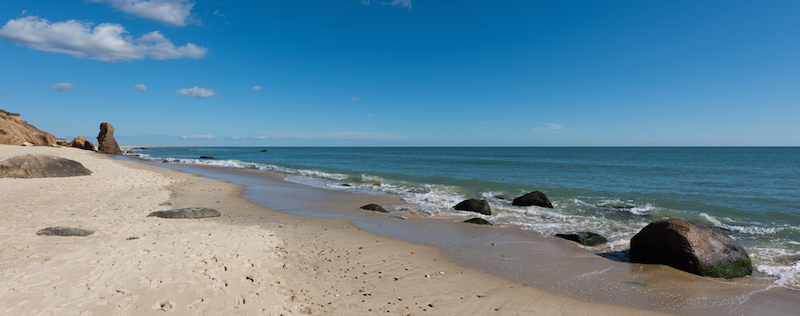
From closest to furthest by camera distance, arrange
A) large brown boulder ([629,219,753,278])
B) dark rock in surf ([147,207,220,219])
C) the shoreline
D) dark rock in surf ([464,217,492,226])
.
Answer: the shoreline
large brown boulder ([629,219,753,278])
dark rock in surf ([147,207,220,219])
dark rock in surf ([464,217,492,226])

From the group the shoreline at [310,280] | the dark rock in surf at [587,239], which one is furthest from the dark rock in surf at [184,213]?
the dark rock in surf at [587,239]

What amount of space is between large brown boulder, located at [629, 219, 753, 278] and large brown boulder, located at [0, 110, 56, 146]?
63.9m

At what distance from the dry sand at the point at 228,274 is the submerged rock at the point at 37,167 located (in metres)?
7.88

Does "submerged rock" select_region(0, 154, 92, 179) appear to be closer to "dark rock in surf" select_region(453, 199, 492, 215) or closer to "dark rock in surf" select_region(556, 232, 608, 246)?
"dark rock in surf" select_region(453, 199, 492, 215)

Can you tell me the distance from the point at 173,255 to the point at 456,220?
820cm

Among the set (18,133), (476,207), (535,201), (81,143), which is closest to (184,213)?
(476,207)

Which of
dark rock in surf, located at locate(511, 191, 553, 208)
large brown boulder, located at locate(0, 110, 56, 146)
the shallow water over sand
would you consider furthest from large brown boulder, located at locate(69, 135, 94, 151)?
dark rock in surf, located at locate(511, 191, 553, 208)

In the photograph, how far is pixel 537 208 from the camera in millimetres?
13875

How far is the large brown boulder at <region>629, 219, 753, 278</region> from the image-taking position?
6609mm

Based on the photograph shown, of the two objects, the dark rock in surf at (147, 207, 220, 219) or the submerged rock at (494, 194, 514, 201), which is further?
the submerged rock at (494, 194, 514, 201)

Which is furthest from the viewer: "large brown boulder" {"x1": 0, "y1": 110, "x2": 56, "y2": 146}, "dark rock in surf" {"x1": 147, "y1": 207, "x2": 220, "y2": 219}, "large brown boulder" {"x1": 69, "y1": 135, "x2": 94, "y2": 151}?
"large brown boulder" {"x1": 69, "y1": 135, "x2": 94, "y2": 151}

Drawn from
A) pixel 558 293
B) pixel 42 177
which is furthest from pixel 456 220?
pixel 42 177

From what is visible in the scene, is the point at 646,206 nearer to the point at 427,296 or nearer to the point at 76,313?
the point at 427,296

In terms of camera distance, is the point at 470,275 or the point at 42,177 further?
the point at 42,177
